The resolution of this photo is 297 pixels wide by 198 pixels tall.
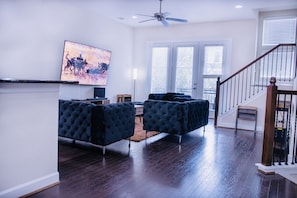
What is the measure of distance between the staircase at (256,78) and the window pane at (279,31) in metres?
0.32

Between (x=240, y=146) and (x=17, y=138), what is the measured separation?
3.85 m

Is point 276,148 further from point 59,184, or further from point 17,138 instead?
point 17,138

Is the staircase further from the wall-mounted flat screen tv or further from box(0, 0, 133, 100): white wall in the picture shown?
box(0, 0, 133, 100): white wall

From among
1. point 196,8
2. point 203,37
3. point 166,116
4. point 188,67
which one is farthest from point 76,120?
point 203,37

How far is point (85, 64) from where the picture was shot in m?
6.89

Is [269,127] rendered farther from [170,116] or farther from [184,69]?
[184,69]

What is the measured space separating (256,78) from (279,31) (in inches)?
57.1

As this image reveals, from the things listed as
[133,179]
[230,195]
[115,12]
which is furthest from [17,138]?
[115,12]

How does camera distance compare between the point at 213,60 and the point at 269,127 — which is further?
the point at 213,60

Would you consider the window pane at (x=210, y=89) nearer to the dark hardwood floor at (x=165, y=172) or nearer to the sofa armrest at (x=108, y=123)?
the dark hardwood floor at (x=165, y=172)

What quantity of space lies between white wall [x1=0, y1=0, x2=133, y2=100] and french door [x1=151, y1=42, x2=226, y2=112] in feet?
5.38

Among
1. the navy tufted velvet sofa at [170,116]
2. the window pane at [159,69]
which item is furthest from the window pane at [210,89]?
the navy tufted velvet sofa at [170,116]

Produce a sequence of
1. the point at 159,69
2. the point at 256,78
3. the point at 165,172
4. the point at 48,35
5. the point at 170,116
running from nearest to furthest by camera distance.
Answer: the point at 165,172, the point at 170,116, the point at 48,35, the point at 256,78, the point at 159,69

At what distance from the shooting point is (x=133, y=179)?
2.98m
